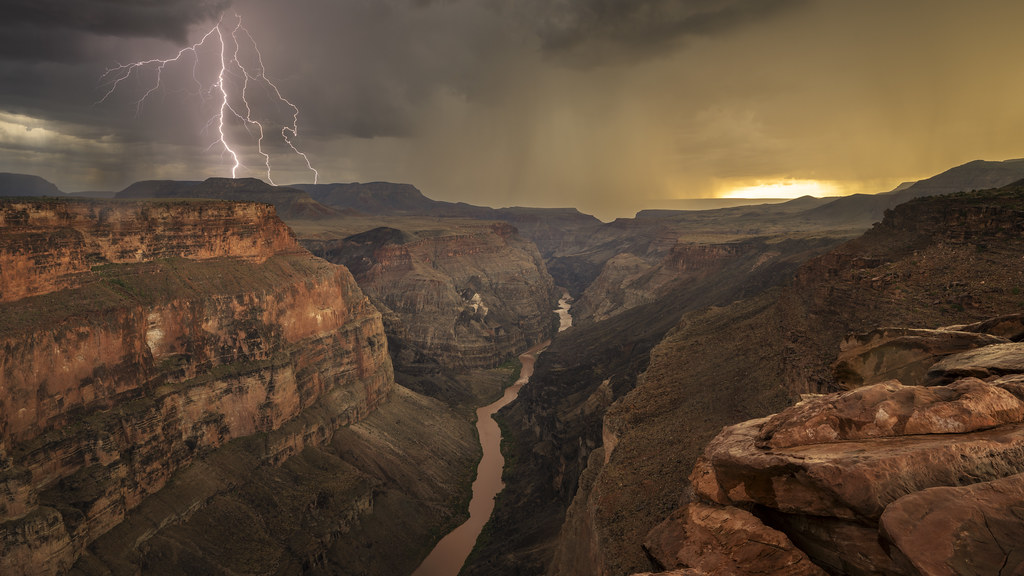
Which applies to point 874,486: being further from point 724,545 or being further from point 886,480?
point 724,545

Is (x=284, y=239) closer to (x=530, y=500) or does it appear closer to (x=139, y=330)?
(x=139, y=330)

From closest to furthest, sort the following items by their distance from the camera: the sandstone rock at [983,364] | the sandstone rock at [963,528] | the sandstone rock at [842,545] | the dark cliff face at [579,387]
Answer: the sandstone rock at [963,528]
the sandstone rock at [842,545]
the sandstone rock at [983,364]
the dark cliff face at [579,387]

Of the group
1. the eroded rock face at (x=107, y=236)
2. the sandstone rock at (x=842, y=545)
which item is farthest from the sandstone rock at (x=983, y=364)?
the eroded rock face at (x=107, y=236)

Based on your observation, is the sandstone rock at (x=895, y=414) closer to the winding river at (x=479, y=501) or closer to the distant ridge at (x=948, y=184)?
the winding river at (x=479, y=501)

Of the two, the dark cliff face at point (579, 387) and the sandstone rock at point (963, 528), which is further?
the dark cliff face at point (579, 387)

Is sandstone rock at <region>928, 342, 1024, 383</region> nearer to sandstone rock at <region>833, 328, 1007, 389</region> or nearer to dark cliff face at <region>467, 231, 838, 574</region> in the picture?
sandstone rock at <region>833, 328, 1007, 389</region>

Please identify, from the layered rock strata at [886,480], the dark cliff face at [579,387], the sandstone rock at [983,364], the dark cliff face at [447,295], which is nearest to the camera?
the layered rock strata at [886,480]

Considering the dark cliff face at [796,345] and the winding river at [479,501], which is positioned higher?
the dark cliff face at [796,345]

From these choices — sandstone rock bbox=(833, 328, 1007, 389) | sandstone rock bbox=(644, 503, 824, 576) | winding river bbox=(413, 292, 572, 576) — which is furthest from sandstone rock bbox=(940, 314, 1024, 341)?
winding river bbox=(413, 292, 572, 576)
